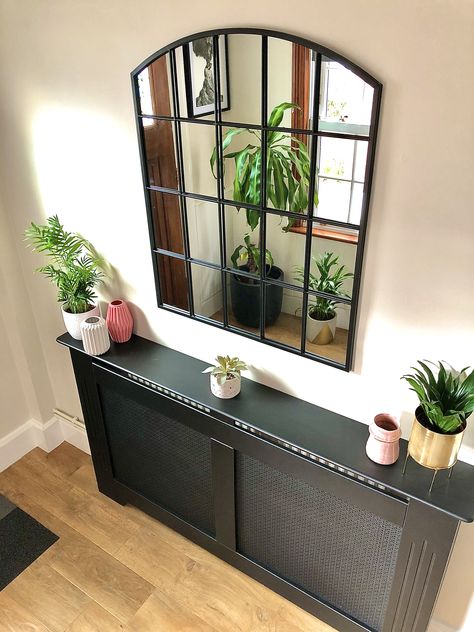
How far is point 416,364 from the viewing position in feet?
4.50

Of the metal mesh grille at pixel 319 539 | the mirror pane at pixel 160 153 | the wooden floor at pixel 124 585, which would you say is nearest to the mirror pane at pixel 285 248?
the mirror pane at pixel 160 153

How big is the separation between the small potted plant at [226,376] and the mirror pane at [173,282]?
234 mm

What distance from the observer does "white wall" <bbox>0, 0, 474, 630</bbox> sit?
1.08 meters

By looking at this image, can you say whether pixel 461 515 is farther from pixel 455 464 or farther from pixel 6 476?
pixel 6 476

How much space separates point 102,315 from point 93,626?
3.57ft

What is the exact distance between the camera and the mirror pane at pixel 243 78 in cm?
124

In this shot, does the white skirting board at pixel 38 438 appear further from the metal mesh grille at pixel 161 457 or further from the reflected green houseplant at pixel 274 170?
the reflected green houseplant at pixel 274 170

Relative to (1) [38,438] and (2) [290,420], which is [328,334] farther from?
(1) [38,438]

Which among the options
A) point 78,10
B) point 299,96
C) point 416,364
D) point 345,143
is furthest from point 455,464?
point 78,10

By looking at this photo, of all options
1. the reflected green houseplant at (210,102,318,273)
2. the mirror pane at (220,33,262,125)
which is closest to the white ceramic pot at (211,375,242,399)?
the reflected green houseplant at (210,102,318,273)

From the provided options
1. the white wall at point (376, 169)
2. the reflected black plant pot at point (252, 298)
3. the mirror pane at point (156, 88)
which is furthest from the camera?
the reflected black plant pot at point (252, 298)

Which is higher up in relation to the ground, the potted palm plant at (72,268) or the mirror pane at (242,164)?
the mirror pane at (242,164)

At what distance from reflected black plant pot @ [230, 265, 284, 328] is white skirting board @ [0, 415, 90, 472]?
48.3 inches

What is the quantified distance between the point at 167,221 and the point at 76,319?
1.72ft
